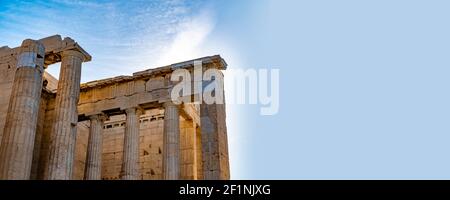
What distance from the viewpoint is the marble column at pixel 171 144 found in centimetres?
1925

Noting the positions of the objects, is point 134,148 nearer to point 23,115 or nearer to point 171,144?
point 171,144

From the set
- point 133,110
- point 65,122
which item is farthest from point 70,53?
point 133,110

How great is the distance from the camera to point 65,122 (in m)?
16.7

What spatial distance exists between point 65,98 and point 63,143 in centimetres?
190

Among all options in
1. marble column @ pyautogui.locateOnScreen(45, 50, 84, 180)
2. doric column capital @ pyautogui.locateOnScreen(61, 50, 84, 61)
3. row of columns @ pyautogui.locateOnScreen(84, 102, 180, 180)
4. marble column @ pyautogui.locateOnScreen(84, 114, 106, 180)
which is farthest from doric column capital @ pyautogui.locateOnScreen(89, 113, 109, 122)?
doric column capital @ pyautogui.locateOnScreen(61, 50, 84, 61)

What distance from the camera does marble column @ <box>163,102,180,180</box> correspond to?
19.2 meters

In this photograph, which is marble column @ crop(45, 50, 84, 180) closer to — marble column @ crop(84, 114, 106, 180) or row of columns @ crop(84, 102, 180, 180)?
marble column @ crop(84, 114, 106, 180)
